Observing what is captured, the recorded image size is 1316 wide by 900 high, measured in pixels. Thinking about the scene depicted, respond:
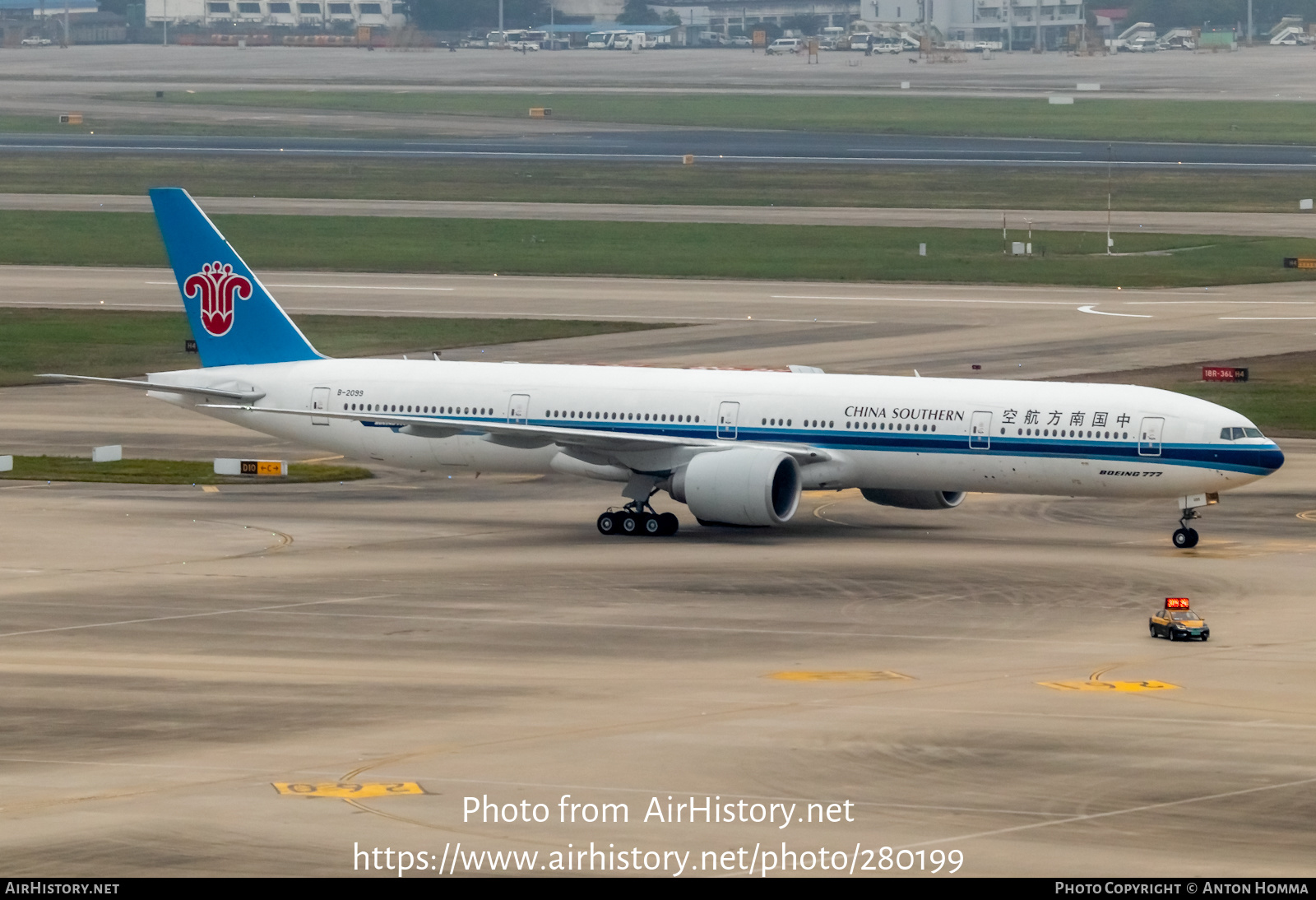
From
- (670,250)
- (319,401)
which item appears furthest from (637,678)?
(670,250)

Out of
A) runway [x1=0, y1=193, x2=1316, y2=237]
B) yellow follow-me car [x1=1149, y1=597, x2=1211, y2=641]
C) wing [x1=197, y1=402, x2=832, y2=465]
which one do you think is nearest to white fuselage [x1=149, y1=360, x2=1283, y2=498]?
wing [x1=197, y1=402, x2=832, y2=465]

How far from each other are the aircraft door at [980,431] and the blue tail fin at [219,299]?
1808cm

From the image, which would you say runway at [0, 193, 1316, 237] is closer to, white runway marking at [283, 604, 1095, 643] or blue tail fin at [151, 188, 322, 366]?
blue tail fin at [151, 188, 322, 366]

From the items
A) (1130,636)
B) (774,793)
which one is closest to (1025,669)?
(1130,636)

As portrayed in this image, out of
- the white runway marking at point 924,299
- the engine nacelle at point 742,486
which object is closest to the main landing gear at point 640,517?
the engine nacelle at point 742,486

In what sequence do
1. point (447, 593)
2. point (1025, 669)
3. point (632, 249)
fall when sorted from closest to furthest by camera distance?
point (1025, 669) < point (447, 593) < point (632, 249)

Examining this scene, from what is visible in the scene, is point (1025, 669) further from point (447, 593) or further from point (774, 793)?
point (447, 593)

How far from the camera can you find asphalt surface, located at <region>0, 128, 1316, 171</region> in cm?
16775

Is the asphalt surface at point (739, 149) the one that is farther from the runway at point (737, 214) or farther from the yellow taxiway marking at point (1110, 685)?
the yellow taxiway marking at point (1110, 685)

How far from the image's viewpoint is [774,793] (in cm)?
2836

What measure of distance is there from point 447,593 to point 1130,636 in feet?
45.0

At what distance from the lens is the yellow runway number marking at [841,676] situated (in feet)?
121

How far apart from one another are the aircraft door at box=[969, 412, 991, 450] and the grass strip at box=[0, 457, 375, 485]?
19422 millimetres
